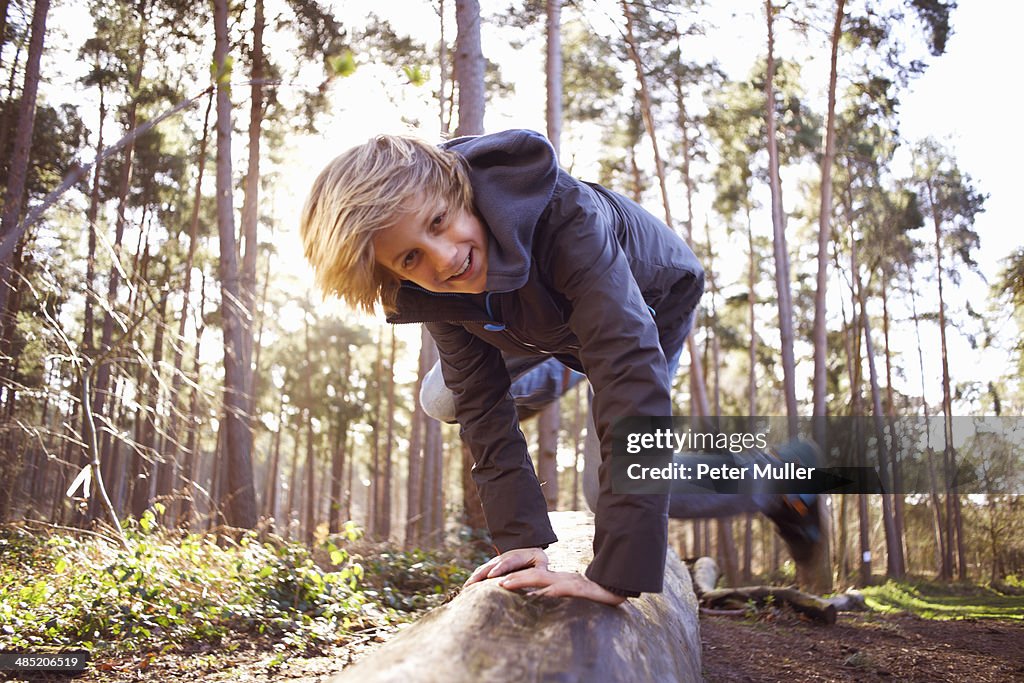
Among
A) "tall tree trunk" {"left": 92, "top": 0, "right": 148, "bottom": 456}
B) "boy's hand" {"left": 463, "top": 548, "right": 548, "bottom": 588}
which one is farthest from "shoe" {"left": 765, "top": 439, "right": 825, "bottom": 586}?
"tall tree trunk" {"left": 92, "top": 0, "right": 148, "bottom": 456}

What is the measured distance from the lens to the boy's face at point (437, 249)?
2.04 meters

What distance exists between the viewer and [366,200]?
2002mm

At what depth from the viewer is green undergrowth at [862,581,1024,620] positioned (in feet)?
15.1

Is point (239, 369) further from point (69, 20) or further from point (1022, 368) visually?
point (1022, 368)

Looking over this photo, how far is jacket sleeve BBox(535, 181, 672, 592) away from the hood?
3.9 inches

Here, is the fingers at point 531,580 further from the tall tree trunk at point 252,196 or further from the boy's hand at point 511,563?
the tall tree trunk at point 252,196

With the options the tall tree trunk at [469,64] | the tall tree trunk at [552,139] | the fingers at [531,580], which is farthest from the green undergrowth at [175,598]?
the tall tree trunk at [469,64]

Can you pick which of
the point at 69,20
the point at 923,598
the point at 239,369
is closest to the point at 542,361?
the point at 923,598

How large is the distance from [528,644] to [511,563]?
0.74m

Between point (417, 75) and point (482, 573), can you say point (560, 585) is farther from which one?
point (417, 75)

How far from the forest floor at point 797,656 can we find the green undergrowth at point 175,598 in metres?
0.21

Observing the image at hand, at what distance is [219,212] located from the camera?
1025 cm

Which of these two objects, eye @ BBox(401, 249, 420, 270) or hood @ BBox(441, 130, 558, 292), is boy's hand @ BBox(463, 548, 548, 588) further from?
eye @ BBox(401, 249, 420, 270)

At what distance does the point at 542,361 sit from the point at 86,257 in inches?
184
